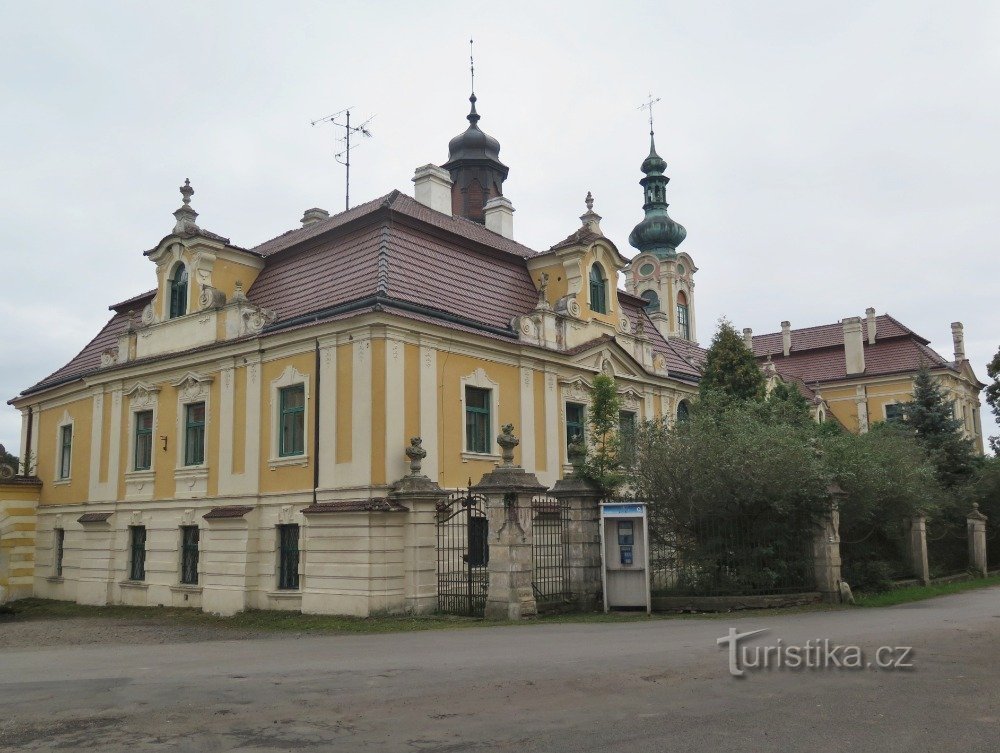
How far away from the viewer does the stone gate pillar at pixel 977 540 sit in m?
28.3

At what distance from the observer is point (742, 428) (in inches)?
746

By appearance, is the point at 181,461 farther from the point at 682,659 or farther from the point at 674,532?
the point at 682,659

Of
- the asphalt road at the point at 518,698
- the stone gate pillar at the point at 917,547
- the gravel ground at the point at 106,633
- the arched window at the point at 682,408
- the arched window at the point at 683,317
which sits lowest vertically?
the gravel ground at the point at 106,633

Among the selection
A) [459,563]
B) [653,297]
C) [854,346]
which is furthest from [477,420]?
[854,346]

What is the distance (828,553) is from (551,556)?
18.0 feet

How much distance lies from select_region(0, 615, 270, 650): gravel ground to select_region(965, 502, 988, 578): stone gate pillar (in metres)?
21.8

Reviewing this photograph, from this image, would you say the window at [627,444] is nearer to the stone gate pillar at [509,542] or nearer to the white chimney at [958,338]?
the stone gate pillar at [509,542]

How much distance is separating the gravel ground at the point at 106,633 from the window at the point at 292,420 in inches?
168

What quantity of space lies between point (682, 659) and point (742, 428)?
8.55 meters

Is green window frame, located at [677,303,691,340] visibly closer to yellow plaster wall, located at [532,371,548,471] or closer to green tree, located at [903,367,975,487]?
green tree, located at [903,367,975,487]

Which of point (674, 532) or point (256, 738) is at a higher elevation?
point (674, 532)

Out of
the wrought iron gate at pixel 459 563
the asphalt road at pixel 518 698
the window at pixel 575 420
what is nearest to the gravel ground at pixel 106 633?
the asphalt road at pixel 518 698

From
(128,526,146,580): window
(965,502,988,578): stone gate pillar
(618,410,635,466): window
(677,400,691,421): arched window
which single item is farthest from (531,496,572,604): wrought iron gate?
(965,502,988,578): stone gate pillar

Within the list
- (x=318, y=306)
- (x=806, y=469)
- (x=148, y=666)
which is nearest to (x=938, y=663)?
(x=806, y=469)
